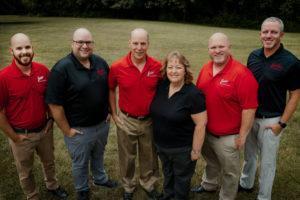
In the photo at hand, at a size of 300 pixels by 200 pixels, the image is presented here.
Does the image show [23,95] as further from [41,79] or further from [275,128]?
[275,128]

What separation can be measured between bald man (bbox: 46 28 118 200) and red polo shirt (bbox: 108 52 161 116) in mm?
Answer: 194

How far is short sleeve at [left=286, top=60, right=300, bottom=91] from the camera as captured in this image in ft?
13.7

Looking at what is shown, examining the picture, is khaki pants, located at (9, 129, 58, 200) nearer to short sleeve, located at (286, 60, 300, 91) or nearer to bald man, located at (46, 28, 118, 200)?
bald man, located at (46, 28, 118, 200)

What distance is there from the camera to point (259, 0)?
34344 millimetres

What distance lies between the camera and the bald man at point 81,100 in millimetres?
4270

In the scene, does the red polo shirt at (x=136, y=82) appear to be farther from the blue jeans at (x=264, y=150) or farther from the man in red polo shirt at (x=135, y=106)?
the blue jeans at (x=264, y=150)

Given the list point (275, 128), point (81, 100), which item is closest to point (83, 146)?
point (81, 100)

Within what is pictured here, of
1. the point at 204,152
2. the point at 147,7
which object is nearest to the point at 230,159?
the point at 204,152

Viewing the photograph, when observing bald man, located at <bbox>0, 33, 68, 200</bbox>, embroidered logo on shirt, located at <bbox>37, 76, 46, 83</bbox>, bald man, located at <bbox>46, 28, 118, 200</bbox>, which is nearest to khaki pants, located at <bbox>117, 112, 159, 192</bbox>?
bald man, located at <bbox>46, 28, 118, 200</bbox>

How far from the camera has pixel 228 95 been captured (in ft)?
13.5

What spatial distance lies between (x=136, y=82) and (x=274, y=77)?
5.45 feet

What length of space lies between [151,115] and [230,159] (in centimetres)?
111

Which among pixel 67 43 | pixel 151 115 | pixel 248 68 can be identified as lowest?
pixel 67 43

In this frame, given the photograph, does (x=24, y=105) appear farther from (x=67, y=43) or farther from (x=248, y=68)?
(x=67, y=43)
